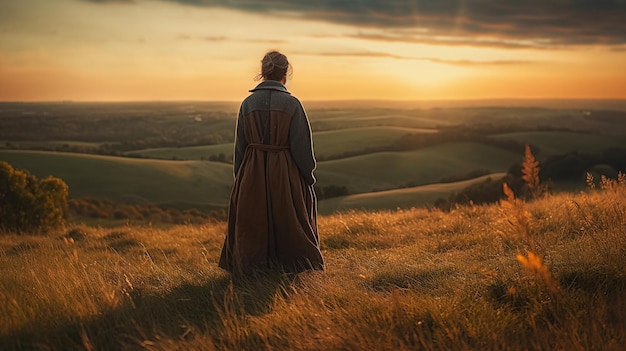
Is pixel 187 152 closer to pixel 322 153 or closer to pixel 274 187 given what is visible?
pixel 322 153

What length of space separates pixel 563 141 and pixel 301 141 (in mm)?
73956

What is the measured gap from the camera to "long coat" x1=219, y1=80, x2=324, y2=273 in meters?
6.67

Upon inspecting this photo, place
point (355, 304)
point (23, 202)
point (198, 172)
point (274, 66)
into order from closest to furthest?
point (355, 304), point (274, 66), point (23, 202), point (198, 172)

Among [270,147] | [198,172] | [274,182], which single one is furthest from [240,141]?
[198,172]

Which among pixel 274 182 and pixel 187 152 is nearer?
pixel 274 182

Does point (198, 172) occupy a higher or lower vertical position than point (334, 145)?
lower

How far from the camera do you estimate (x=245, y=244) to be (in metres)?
6.69

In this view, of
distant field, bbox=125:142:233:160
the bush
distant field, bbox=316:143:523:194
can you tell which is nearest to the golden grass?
the bush

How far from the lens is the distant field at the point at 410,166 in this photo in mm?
62062

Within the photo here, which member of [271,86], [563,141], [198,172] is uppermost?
[271,86]

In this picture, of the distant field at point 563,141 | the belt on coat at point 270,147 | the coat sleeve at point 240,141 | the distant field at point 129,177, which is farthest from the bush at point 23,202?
the distant field at point 563,141

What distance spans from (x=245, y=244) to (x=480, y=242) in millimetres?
3862

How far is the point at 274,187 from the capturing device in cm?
669

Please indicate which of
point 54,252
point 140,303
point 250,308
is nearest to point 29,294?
point 140,303
